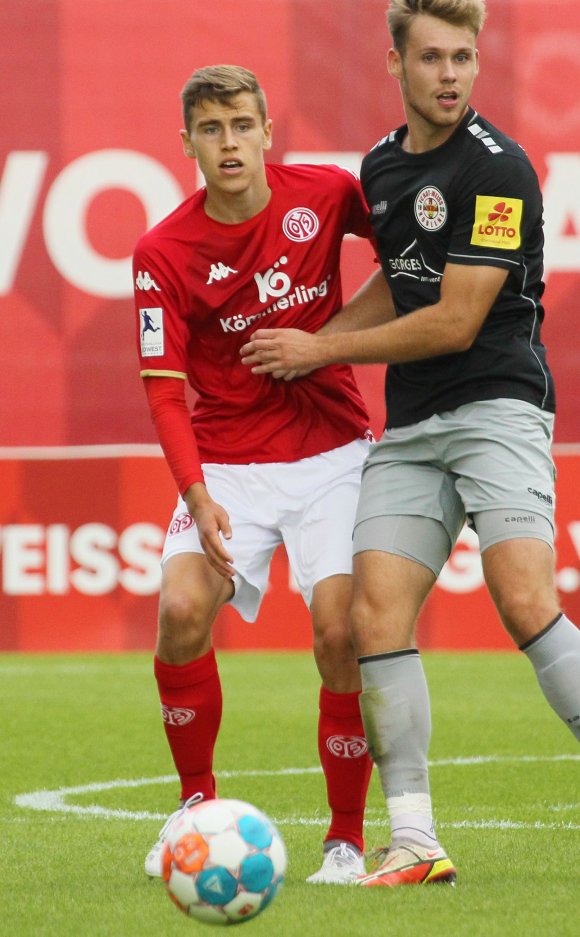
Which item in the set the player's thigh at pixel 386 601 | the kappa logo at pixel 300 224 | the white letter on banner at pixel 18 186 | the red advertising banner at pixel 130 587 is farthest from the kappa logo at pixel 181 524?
the white letter on banner at pixel 18 186

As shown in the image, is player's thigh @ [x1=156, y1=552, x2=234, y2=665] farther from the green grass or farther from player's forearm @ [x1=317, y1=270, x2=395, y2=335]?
player's forearm @ [x1=317, y1=270, x2=395, y2=335]

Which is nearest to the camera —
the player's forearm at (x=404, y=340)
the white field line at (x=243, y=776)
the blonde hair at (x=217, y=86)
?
the player's forearm at (x=404, y=340)

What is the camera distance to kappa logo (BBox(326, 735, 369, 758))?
413 cm

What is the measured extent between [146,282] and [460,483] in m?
0.99

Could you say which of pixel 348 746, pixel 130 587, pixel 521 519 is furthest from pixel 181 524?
pixel 130 587

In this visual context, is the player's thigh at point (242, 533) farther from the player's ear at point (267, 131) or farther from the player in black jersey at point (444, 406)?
the player's ear at point (267, 131)

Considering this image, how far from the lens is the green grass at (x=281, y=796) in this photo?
3500mm

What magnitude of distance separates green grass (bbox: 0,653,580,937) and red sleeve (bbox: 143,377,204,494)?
102 centimetres

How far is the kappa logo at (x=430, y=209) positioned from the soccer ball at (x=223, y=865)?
58.2 inches

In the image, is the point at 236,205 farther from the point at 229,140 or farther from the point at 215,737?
the point at 215,737

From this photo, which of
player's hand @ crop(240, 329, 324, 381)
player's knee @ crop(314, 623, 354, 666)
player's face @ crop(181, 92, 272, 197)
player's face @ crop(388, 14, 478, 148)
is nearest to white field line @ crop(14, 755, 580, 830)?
player's knee @ crop(314, 623, 354, 666)

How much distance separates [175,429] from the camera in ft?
13.7

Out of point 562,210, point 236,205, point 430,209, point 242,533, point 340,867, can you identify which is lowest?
point 562,210

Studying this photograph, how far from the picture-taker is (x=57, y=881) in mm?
3955
